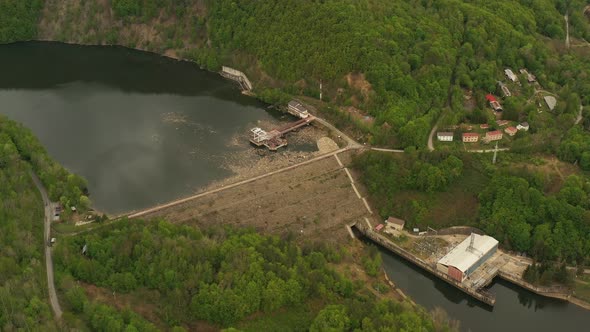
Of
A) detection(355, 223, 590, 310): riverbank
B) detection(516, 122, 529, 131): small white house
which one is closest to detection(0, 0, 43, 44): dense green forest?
detection(355, 223, 590, 310): riverbank

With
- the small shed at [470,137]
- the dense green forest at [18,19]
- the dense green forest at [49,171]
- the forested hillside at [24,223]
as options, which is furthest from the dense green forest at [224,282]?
the dense green forest at [18,19]

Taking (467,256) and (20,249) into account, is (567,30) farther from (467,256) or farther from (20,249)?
(20,249)

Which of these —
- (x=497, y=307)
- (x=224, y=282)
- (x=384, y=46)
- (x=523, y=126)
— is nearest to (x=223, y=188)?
(x=224, y=282)

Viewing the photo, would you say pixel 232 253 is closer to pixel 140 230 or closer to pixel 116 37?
pixel 140 230

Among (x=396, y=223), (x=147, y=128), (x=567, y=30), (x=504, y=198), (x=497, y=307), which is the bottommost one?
(x=147, y=128)

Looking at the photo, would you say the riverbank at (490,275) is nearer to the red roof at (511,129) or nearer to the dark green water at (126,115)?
the red roof at (511,129)
